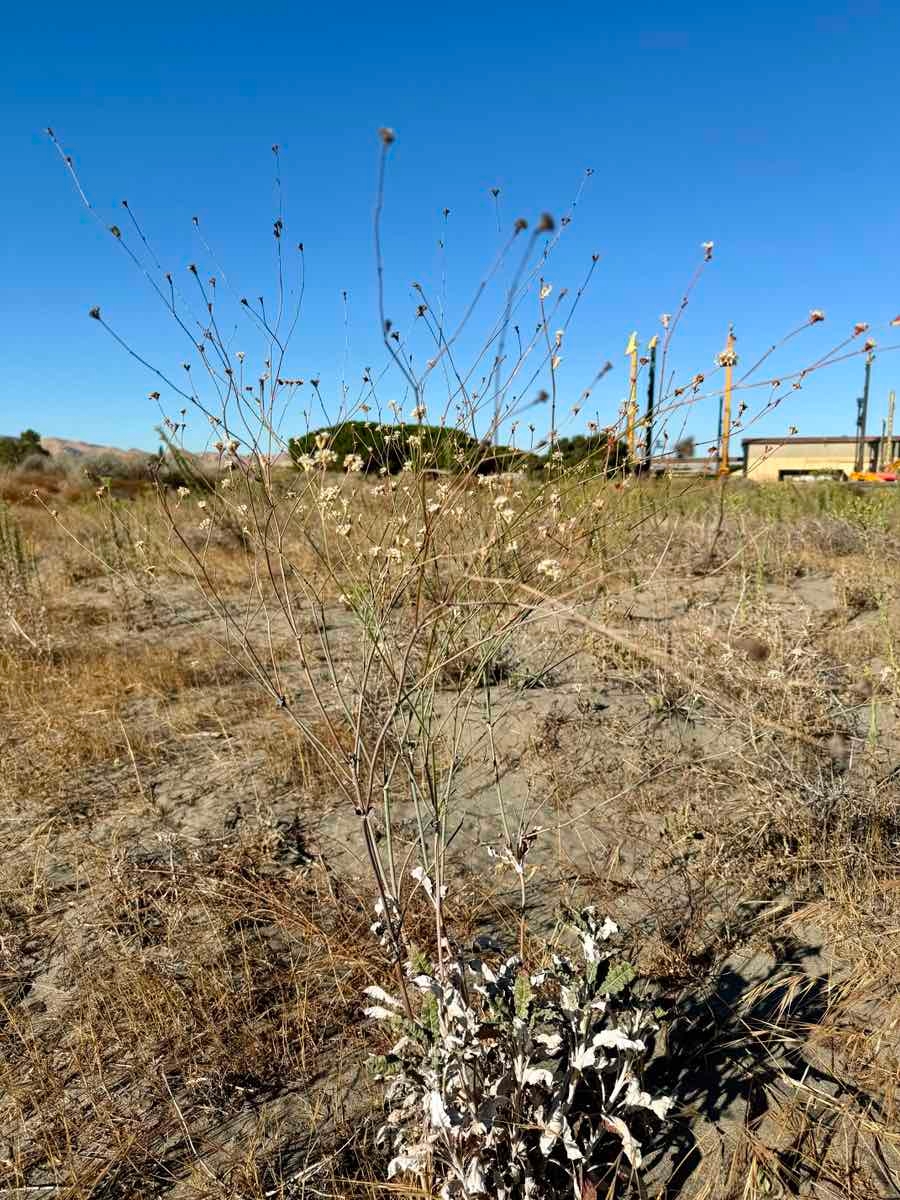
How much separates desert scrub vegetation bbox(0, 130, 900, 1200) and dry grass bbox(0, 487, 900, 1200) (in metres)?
0.01

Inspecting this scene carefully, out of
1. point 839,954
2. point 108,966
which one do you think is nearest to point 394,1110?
point 108,966

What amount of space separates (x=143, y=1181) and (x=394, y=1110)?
49 centimetres

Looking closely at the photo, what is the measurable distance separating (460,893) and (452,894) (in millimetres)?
26

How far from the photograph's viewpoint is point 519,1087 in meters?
1.33

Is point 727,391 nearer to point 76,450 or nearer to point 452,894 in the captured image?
point 452,894

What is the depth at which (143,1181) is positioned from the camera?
1413mm

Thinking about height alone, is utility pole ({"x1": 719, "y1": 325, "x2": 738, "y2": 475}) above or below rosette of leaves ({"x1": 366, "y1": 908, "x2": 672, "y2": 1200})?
above

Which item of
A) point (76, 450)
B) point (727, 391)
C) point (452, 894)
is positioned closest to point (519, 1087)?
point (452, 894)

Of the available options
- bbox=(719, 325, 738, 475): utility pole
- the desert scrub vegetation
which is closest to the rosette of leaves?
the desert scrub vegetation

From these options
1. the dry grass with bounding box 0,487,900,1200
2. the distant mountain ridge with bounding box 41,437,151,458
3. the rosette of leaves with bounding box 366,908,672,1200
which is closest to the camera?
the rosette of leaves with bounding box 366,908,672,1200

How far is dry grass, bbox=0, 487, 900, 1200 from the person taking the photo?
1470 millimetres

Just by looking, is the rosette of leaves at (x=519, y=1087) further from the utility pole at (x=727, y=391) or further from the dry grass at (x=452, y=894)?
the utility pole at (x=727, y=391)

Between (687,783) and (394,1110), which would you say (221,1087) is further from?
(687,783)

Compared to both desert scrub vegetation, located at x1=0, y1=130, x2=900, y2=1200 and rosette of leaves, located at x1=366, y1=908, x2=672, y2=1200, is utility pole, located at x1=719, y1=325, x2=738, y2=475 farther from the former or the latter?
rosette of leaves, located at x1=366, y1=908, x2=672, y2=1200
